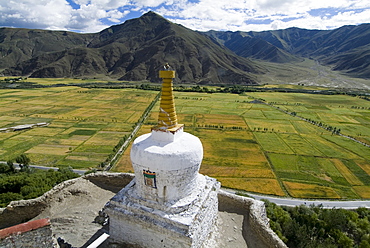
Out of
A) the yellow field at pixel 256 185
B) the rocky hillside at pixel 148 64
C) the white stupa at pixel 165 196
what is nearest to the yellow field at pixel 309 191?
the yellow field at pixel 256 185

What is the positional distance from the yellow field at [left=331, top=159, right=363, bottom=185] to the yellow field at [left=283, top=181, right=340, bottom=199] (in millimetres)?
5258

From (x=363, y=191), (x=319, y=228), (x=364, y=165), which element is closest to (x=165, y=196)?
(x=319, y=228)

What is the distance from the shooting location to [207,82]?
495 feet

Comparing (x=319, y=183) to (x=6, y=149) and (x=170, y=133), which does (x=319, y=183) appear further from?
(x=6, y=149)

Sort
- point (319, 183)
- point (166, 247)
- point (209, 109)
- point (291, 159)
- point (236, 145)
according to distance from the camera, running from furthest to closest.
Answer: point (209, 109), point (236, 145), point (291, 159), point (319, 183), point (166, 247)

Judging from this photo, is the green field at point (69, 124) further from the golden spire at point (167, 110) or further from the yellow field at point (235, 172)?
the golden spire at point (167, 110)

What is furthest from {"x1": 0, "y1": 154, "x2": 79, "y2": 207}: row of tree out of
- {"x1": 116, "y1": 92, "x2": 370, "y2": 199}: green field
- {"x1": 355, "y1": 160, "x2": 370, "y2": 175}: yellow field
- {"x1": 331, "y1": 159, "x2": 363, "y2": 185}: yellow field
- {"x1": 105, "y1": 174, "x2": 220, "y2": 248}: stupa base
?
{"x1": 355, "y1": 160, "x2": 370, "y2": 175}: yellow field

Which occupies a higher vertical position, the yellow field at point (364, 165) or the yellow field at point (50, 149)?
the yellow field at point (50, 149)

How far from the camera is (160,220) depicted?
1191 cm

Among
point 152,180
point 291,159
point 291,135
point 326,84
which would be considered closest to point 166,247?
point 152,180

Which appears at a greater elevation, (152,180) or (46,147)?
(152,180)

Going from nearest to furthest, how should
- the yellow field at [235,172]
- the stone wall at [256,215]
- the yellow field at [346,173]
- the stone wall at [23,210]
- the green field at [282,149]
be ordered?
the stone wall at [256,215] < the stone wall at [23,210] < the green field at [282,149] < the yellow field at [346,173] < the yellow field at [235,172]

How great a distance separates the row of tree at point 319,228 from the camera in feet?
61.3

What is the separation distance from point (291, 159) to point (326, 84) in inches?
5421
